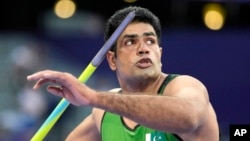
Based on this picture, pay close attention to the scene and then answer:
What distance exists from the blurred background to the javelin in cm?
298

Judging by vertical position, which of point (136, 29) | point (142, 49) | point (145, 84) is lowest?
point (145, 84)

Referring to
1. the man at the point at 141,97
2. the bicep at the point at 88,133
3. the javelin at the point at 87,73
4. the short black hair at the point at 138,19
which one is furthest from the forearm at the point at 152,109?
the bicep at the point at 88,133

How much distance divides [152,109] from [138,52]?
3.01 ft

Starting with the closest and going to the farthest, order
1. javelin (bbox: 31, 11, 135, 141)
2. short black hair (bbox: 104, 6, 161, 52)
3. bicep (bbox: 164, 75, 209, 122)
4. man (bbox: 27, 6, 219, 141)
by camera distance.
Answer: man (bbox: 27, 6, 219, 141) → bicep (bbox: 164, 75, 209, 122) → javelin (bbox: 31, 11, 135, 141) → short black hair (bbox: 104, 6, 161, 52)

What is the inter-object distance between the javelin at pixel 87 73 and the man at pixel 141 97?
0.08 metres

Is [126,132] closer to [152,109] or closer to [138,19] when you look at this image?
[138,19]

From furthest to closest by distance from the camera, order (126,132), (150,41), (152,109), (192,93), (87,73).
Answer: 1. (126,132)
2. (150,41)
3. (87,73)
4. (192,93)
5. (152,109)

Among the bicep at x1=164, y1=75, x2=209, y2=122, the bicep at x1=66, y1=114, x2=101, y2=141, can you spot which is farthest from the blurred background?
the bicep at x1=164, y1=75, x2=209, y2=122

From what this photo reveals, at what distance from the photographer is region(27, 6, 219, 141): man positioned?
147 inches

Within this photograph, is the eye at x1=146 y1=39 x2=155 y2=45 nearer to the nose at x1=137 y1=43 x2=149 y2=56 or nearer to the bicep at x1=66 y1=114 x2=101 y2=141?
the nose at x1=137 y1=43 x2=149 y2=56

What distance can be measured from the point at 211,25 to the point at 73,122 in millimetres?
2742

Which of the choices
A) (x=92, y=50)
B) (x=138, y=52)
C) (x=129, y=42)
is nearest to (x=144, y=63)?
(x=138, y=52)

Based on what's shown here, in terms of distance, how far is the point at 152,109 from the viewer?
12.5 ft

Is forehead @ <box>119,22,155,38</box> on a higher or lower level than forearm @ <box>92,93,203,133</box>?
higher
